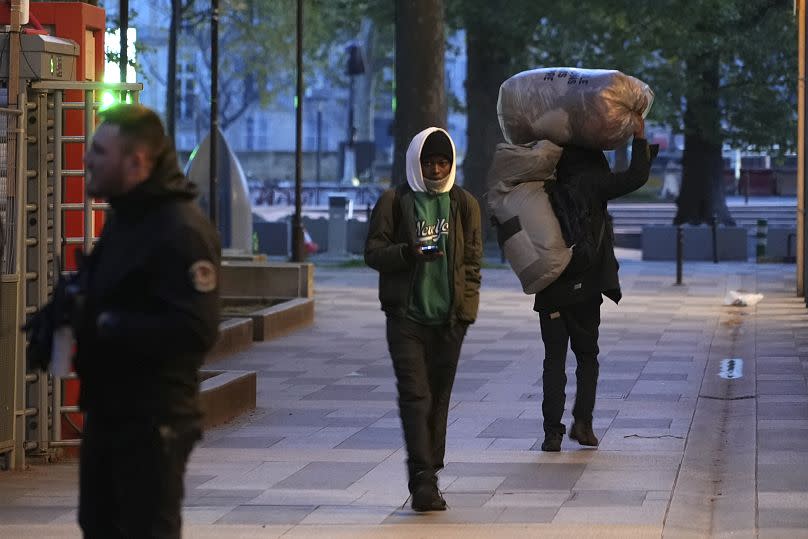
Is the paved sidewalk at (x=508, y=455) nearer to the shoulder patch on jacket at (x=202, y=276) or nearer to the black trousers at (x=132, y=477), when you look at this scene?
the black trousers at (x=132, y=477)

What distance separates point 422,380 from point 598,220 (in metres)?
2.24

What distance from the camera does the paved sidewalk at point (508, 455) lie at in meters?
7.65

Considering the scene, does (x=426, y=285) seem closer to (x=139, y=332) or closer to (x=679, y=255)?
(x=139, y=332)

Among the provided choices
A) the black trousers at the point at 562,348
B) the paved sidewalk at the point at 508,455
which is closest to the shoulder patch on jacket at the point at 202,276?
the paved sidewalk at the point at 508,455

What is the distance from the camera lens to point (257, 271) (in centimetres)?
1980

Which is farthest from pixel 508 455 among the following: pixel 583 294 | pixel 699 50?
pixel 699 50

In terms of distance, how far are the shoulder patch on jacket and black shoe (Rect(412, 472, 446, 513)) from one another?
3.22 m

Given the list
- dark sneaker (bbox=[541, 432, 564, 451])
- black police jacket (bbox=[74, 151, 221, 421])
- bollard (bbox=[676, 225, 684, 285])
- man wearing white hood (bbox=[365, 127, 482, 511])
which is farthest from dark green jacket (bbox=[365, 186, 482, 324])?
bollard (bbox=[676, 225, 684, 285])

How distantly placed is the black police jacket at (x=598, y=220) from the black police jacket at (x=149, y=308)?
5.03m

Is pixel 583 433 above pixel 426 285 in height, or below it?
below

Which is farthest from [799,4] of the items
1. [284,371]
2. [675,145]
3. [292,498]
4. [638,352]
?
[675,145]

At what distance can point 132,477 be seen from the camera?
4664 mm

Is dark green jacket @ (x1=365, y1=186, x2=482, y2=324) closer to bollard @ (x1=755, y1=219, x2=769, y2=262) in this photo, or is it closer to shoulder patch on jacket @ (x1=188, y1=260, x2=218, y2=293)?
shoulder patch on jacket @ (x1=188, y1=260, x2=218, y2=293)

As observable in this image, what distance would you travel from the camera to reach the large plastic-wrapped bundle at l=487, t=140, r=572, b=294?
959 centimetres
